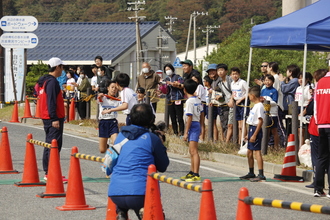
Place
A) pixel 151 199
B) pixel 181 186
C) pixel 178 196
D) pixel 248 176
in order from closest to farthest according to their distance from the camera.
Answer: pixel 181 186
pixel 151 199
pixel 178 196
pixel 248 176

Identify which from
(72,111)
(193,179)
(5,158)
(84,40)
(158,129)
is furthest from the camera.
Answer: (84,40)

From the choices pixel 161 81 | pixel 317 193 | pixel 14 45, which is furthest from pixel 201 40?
pixel 317 193

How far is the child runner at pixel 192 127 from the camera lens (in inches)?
421

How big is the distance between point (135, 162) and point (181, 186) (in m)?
0.64

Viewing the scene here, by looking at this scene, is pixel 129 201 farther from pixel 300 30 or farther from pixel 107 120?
pixel 300 30

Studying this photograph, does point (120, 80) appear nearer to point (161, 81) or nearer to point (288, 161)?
point (288, 161)

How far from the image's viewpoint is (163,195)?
31.6 ft

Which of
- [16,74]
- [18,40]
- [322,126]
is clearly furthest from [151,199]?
[16,74]

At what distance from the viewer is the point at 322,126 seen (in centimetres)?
926

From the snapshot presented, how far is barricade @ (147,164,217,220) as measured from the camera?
539 cm

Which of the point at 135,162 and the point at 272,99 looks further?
the point at 272,99

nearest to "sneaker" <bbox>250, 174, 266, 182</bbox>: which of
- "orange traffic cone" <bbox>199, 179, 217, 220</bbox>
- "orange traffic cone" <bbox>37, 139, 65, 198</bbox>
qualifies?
"orange traffic cone" <bbox>37, 139, 65, 198</bbox>

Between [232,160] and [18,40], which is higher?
[18,40]

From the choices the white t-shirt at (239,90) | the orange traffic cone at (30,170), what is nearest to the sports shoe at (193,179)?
the orange traffic cone at (30,170)
